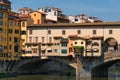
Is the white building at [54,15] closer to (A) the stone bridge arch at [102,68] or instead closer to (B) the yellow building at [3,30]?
(B) the yellow building at [3,30]

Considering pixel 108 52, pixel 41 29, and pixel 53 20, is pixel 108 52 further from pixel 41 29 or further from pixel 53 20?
pixel 53 20

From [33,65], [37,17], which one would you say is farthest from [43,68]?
[37,17]

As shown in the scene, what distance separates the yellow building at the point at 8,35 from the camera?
5766 cm

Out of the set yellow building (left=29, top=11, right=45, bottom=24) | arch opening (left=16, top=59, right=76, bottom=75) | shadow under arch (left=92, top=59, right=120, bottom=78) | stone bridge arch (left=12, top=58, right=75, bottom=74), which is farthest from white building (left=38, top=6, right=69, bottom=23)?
shadow under arch (left=92, top=59, right=120, bottom=78)

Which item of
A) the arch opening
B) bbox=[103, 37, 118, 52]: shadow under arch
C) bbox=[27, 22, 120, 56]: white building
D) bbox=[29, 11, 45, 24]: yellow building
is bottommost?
the arch opening

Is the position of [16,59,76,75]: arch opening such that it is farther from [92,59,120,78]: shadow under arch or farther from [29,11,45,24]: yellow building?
[29,11,45,24]: yellow building

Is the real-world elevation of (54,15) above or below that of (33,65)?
above

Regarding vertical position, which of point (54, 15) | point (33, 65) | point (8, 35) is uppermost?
point (54, 15)

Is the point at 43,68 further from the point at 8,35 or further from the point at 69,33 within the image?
the point at 69,33

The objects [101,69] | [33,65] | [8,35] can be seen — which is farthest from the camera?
[33,65]

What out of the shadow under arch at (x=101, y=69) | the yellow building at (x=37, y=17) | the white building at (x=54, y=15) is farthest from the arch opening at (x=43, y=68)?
the white building at (x=54, y=15)

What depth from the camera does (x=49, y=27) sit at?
59.8 meters

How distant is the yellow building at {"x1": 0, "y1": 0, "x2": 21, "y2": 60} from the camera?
57656 millimetres

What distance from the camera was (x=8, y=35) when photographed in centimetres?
5894
